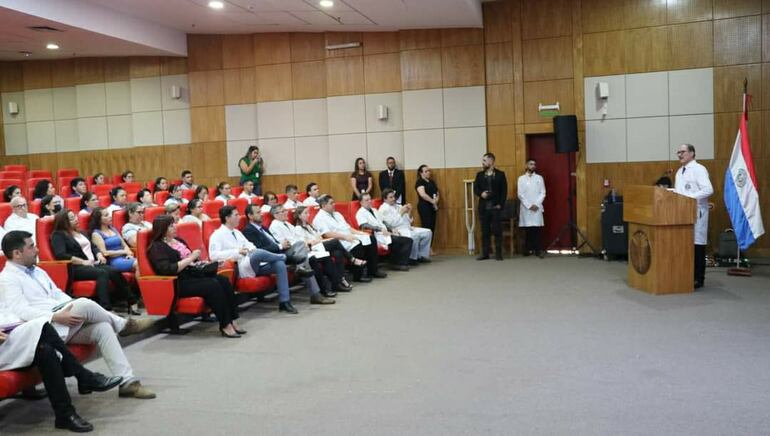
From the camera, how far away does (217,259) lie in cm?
579

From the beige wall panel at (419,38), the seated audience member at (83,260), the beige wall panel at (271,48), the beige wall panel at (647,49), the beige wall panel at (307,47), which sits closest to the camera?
the seated audience member at (83,260)

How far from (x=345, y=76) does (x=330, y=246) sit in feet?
14.3

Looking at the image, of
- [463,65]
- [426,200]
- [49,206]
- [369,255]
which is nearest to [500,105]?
[463,65]

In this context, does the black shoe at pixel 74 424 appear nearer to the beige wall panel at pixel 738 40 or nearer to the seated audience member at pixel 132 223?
the seated audience member at pixel 132 223

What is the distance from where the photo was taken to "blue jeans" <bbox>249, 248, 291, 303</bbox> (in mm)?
5992

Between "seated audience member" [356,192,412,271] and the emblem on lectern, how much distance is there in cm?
294

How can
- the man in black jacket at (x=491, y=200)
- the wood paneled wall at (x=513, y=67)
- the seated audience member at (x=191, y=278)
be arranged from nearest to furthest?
the seated audience member at (x=191, y=278) → the wood paneled wall at (x=513, y=67) → the man in black jacket at (x=491, y=200)

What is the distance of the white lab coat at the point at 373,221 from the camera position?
27.5ft

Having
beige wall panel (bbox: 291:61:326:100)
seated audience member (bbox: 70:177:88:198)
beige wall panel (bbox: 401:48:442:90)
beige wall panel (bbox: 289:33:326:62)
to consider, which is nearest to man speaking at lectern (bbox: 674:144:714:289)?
beige wall panel (bbox: 401:48:442:90)

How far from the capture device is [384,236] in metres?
8.55

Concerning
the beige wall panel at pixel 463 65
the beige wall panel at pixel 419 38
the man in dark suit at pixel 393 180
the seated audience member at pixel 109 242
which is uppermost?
the beige wall panel at pixel 419 38

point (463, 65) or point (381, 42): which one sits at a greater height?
point (381, 42)

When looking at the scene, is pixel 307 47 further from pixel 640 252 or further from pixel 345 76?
pixel 640 252

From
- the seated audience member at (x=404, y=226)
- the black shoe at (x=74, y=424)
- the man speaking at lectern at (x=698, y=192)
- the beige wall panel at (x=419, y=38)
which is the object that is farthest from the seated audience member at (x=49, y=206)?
the man speaking at lectern at (x=698, y=192)
